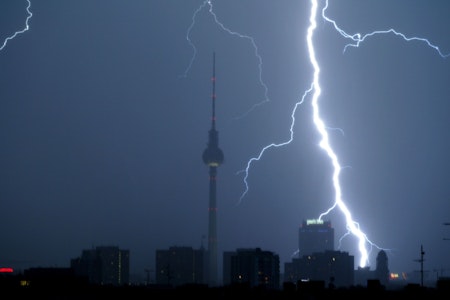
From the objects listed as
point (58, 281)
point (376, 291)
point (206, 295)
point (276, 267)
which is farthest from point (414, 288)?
point (276, 267)

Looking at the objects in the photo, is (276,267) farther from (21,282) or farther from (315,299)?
(315,299)

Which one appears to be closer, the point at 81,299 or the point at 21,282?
the point at 81,299

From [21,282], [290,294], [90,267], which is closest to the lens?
[290,294]

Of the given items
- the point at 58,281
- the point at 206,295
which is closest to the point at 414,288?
the point at 206,295

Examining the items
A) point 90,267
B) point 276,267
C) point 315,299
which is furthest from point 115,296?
point 90,267

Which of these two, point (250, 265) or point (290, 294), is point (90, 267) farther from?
point (290, 294)

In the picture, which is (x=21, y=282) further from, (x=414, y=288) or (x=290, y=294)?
(x=414, y=288)

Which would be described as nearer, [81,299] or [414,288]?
[81,299]

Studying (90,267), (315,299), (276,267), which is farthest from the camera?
(90,267)

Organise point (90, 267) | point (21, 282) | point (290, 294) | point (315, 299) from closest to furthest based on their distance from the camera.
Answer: point (315, 299) → point (290, 294) → point (21, 282) → point (90, 267)
